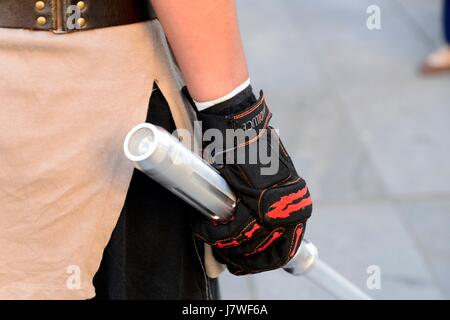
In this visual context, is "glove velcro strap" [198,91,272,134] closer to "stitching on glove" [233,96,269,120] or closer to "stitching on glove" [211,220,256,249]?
"stitching on glove" [233,96,269,120]

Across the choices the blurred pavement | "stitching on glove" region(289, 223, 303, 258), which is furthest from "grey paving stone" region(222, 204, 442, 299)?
"stitching on glove" region(289, 223, 303, 258)

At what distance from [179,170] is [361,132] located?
114 inches

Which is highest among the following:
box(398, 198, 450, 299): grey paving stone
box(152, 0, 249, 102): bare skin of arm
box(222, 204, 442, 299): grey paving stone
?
box(152, 0, 249, 102): bare skin of arm

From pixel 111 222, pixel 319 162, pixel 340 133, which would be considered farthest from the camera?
pixel 340 133

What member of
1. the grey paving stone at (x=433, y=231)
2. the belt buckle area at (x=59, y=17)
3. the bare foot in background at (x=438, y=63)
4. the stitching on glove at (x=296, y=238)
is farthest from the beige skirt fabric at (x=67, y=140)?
the bare foot in background at (x=438, y=63)

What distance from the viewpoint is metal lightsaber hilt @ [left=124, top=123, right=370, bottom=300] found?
1.21 m

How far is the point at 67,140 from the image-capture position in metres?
1.35

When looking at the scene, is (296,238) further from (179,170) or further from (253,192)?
(179,170)

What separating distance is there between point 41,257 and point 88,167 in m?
0.19

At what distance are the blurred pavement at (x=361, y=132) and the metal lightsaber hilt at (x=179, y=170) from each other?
5.45 feet

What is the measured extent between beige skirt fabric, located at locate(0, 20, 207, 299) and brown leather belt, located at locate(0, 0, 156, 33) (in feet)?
0.04
